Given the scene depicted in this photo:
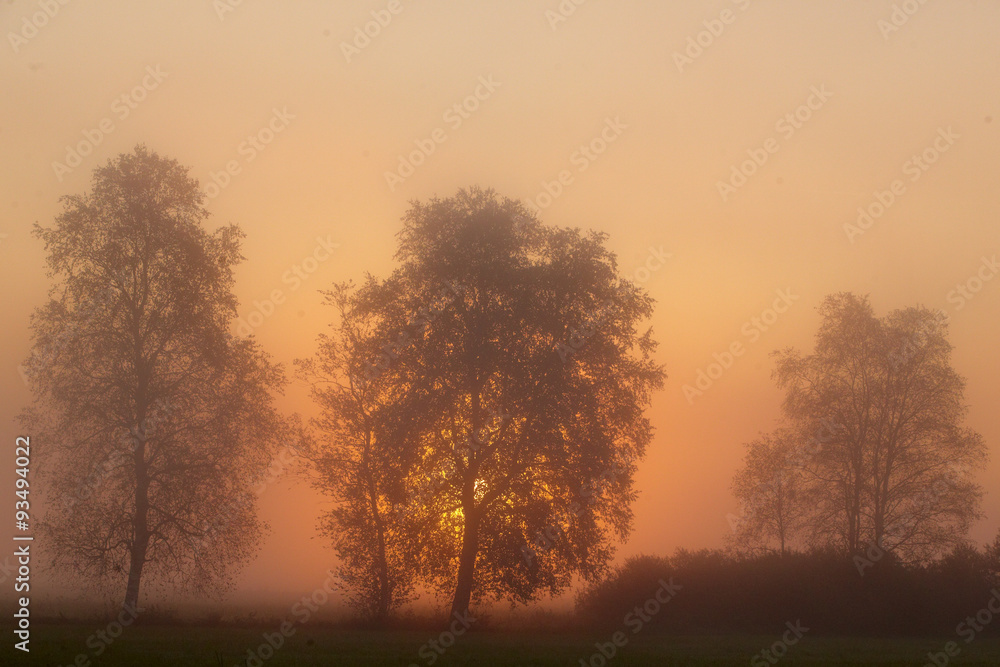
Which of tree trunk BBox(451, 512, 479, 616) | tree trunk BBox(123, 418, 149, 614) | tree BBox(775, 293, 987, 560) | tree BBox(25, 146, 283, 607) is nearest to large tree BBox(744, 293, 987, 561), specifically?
tree BBox(775, 293, 987, 560)

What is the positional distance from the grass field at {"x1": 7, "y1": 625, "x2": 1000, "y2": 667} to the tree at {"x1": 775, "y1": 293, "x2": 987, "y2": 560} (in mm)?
11935

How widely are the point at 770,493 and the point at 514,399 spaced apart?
25.5 metres

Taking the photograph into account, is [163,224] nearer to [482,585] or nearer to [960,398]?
[482,585]

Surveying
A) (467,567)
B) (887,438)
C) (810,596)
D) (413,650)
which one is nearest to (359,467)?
(467,567)

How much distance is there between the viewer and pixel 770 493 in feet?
161

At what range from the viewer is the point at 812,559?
135ft

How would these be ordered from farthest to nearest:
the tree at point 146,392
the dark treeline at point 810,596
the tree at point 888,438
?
the tree at point 888,438 → the dark treeline at point 810,596 → the tree at point 146,392

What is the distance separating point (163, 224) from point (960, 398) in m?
42.6

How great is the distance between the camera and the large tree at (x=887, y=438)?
43.7 meters

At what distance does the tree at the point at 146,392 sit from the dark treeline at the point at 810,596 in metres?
18.5

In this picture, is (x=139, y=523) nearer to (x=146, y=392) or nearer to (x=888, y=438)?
(x=146, y=392)

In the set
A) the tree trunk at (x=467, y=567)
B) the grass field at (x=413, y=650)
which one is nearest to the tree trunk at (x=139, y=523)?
the grass field at (x=413, y=650)

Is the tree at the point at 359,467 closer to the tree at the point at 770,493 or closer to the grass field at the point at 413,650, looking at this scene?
the grass field at the point at 413,650

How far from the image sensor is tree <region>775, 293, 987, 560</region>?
143 feet
